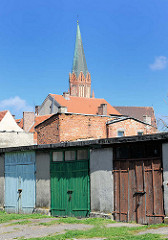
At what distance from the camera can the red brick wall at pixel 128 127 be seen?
32.5 m

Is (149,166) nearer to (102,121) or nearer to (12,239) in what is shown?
(12,239)

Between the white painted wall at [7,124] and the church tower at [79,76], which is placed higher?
the church tower at [79,76]

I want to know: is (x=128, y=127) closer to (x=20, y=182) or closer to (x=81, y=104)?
(x=20, y=182)

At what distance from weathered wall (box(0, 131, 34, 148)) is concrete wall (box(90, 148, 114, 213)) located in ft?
58.3

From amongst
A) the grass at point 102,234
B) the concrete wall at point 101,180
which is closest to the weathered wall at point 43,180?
the concrete wall at point 101,180

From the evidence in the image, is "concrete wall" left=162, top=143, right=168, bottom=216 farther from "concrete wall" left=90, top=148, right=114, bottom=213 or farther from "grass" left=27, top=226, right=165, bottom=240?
"concrete wall" left=90, top=148, right=114, bottom=213

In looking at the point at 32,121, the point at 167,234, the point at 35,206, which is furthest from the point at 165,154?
the point at 32,121

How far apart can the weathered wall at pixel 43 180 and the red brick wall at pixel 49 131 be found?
10921 millimetres

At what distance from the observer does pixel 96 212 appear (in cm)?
1501

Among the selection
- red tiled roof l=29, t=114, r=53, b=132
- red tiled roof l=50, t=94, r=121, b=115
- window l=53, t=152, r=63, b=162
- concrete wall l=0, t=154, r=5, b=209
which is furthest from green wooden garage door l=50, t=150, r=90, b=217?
red tiled roof l=50, t=94, r=121, b=115

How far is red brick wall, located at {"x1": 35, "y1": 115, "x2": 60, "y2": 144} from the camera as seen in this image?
2905cm

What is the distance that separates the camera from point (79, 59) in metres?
121

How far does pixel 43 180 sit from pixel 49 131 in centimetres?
1265

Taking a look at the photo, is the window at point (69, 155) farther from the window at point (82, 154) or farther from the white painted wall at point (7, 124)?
the white painted wall at point (7, 124)
